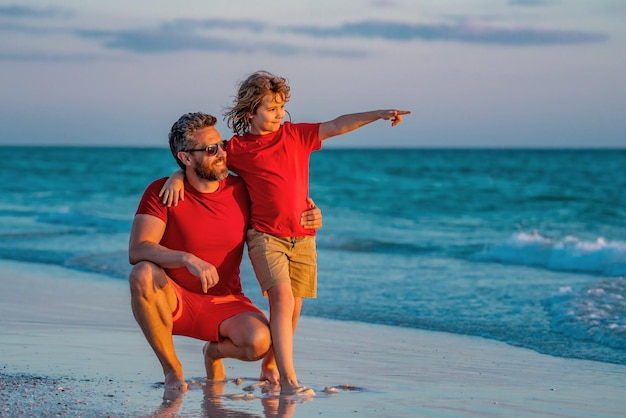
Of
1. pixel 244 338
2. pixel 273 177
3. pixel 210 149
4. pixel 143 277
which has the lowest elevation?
pixel 244 338

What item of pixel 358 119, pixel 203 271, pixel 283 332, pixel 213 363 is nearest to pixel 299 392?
pixel 283 332

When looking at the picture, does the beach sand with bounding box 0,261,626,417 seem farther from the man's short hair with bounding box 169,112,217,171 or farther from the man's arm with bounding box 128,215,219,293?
the man's short hair with bounding box 169,112,217,171

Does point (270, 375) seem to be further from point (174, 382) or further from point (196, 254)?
point (196, 254)

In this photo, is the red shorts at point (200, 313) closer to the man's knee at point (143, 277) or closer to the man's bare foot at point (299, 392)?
the man's knee at point (143, 277)

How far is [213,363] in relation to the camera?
4.91 meters

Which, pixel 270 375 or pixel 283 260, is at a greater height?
pixel 283 260

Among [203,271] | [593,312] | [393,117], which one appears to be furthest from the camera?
[593,312]

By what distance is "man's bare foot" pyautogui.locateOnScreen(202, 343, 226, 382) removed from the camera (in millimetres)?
4867

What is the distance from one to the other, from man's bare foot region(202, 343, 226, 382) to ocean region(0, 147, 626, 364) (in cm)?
168

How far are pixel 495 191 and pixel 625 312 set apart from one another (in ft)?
71.8

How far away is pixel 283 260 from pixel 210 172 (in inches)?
22.9

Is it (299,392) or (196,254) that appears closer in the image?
(299,392)

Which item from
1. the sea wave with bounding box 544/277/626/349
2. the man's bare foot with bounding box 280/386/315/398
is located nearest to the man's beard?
the man's bare foot with bounding box 280/386/315/398

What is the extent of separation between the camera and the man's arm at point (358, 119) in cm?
467
